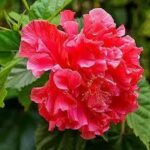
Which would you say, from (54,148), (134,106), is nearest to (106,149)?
(54,148)

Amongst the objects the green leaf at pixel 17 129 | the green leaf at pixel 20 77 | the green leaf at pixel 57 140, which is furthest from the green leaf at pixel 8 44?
the green leaf at pixel 17 129

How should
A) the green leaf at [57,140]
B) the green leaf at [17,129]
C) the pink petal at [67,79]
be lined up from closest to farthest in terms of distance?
the pink petal at [67,79] → the green leaf at [57,140] → the green leaf at [17,129]

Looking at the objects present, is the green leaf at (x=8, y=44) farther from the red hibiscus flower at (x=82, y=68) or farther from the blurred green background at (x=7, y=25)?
the blurred green background at (x=7, y=25)

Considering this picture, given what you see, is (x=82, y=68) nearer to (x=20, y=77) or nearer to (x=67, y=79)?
(x=67, y=79)

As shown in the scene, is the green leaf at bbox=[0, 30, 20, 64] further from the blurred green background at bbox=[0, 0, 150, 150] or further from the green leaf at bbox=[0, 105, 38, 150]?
the green leaf at bbox=[0, 105, 38, 150]

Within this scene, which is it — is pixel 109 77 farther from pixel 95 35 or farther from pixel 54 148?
pixel 54 148
